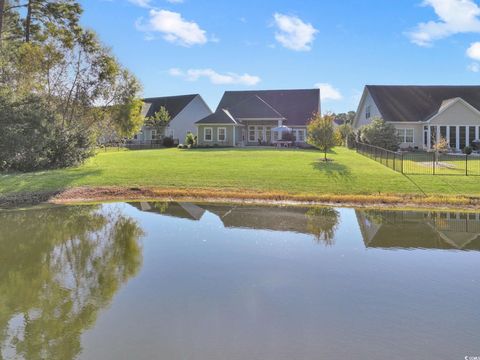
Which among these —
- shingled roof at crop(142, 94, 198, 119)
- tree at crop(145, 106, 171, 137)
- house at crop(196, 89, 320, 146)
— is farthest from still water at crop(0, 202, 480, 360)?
shingled roof at crop(142, 94, 198, 119)

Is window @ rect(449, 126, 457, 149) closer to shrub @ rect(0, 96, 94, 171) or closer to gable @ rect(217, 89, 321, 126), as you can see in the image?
gable @ rect(217, 89, 321, 126)

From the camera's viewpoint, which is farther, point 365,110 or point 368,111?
point 365,110

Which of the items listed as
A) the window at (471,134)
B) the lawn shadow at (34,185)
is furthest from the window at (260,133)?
the lawn shadow at (34,185)

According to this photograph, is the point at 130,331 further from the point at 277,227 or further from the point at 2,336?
the point at 277,227

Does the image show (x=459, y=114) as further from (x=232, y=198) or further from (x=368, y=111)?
(x=232, y=198)

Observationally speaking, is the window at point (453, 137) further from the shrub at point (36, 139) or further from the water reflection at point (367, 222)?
the shrub at point (36, 139)

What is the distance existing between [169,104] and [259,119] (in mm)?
14746

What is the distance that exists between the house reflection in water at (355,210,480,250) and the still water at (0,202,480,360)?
0.31ft

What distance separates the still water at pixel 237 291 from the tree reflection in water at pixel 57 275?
3 centimetres

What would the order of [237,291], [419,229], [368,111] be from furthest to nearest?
[368,111]
[419,229]
[237,291]

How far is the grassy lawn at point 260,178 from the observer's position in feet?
60.5

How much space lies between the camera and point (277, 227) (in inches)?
491

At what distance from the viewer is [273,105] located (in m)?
47.9

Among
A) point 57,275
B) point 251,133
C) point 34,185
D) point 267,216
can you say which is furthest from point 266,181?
point 251,133
